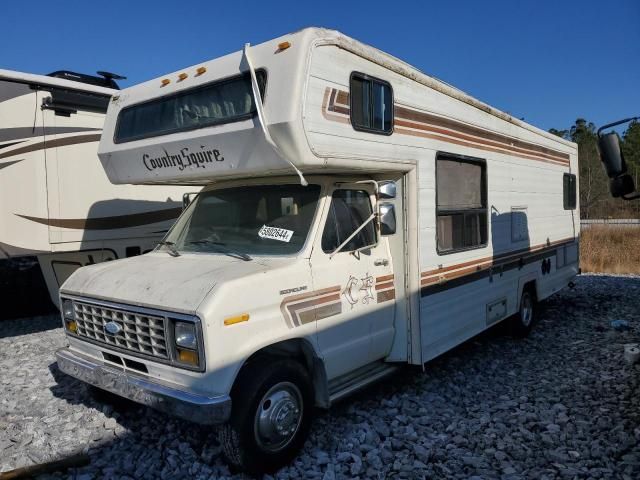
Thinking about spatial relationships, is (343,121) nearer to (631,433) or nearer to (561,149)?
(631,433)

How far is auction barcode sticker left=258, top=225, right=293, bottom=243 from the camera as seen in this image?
3965mm

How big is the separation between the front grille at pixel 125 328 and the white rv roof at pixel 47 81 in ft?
11.8

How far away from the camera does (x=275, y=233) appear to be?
13.2ft

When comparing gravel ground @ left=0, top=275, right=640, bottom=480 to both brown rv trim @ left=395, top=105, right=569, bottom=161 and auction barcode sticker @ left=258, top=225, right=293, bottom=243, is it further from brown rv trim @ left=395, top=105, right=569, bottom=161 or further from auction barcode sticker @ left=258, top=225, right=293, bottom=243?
brown rv trim @ left=395, top=105, right=569, bottom=161

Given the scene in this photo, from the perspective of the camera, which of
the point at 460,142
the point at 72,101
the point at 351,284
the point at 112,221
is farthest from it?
the point at 112,221

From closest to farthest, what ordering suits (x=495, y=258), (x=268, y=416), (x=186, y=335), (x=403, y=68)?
(x=186, y=335), (x=268, y=416), (x=403, y=68), (x=495, y=258)

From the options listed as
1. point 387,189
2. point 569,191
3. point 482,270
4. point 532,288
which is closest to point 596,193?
point 569,191

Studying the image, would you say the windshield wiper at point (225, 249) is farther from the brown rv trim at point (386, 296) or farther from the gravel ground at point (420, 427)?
the gravel ground at point (420, 427)

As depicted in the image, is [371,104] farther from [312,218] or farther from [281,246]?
[281,246]

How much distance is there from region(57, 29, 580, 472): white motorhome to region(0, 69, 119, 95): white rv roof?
2.07 meters

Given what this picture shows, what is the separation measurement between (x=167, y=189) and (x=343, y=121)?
4694 mm

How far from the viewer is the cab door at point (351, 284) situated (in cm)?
392

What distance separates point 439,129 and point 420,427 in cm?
285

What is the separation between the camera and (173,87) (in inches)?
→ 173
